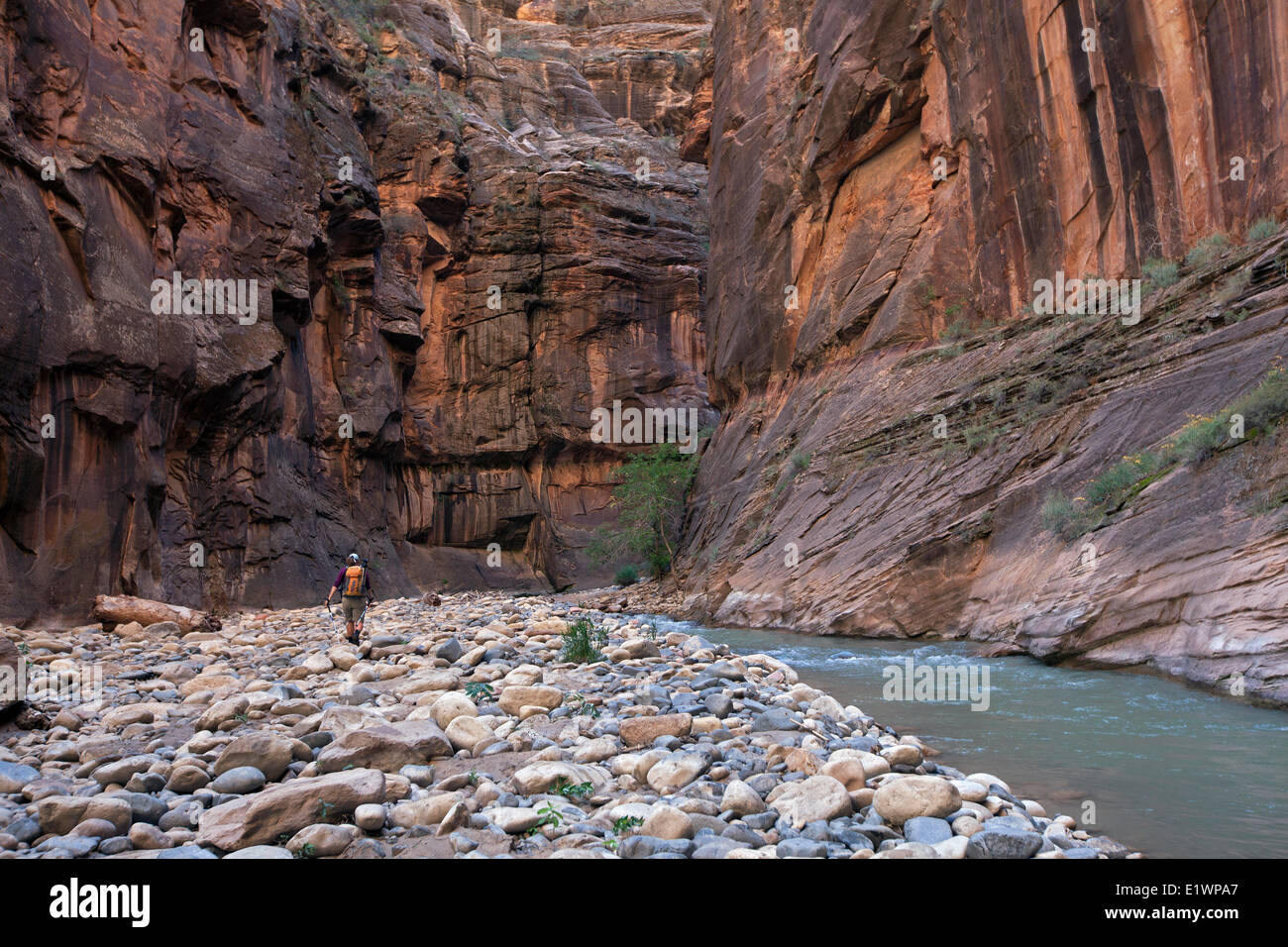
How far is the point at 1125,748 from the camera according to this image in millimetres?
5750

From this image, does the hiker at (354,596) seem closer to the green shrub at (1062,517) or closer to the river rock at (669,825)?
the river rock at (669,825)

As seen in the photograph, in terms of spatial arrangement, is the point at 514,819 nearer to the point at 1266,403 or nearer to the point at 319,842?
the point at 319,842

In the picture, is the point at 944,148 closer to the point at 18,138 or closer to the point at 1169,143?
the point at 1169,143

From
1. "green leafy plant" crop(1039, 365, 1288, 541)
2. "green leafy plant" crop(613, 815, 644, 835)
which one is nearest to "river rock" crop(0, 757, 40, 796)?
"green leafy plant" crop(613, 815, 644, 835)

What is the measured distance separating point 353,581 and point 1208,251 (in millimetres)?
14462

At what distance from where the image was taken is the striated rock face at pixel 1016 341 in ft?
30.8

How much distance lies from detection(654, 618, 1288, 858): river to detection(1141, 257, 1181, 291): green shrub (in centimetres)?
752

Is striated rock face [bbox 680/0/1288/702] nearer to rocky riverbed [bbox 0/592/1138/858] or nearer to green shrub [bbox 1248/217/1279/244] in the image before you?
green shrub [bbox 1248/217/1279/244]

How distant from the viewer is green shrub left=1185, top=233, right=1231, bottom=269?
42.2 ft

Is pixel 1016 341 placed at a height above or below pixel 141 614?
above

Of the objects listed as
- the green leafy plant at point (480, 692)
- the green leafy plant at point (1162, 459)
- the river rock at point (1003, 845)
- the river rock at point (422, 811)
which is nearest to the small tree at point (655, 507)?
the green leafy plant at point (1162, 459)

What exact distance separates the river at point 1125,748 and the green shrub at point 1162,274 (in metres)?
7.52

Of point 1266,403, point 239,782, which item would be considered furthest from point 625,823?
point 1266,403
